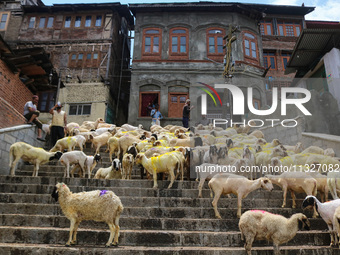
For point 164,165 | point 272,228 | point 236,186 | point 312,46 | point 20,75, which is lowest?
point 272,228

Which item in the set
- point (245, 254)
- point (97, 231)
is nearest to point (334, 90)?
point (245, 254)

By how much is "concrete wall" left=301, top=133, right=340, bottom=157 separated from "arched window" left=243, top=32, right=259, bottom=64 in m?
14.2

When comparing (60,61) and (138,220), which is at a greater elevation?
(60,61)

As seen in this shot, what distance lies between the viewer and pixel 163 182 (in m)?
7.70

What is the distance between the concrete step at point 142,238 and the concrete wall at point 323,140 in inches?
252

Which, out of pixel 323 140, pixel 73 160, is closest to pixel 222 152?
pixel 73 160

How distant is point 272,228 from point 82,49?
978 inches

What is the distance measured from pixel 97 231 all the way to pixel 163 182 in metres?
2.75

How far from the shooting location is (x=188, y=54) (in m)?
24.6

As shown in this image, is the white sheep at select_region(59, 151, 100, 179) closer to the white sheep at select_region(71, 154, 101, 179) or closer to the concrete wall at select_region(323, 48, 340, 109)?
the white sheep at select_region(71, 154, 101, 179)

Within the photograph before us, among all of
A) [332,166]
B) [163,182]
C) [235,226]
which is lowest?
[235,226]

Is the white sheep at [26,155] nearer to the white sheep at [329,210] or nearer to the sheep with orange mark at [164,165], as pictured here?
the sheep with orange mark at [164,165]

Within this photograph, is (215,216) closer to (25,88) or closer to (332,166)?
(332,166)

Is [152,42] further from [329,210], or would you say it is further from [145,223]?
[329,210]
